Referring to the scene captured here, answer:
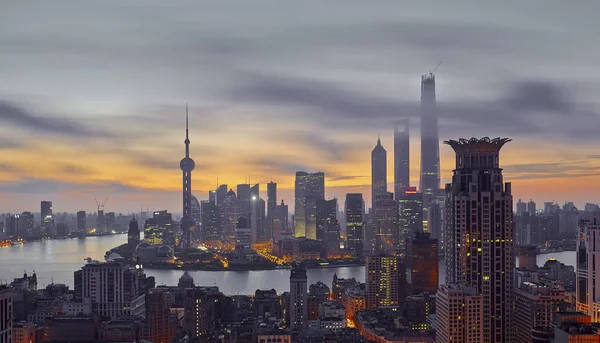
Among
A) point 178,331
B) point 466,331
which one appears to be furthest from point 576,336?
point 178,331

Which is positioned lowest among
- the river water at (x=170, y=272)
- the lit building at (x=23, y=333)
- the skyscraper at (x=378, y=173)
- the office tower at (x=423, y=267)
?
the river water at (x=170, y=272)

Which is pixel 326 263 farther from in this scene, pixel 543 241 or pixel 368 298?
pixel 368 298

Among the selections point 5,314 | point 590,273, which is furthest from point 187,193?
point 5,314

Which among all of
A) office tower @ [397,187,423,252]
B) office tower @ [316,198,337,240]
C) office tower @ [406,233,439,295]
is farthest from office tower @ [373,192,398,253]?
office tower @ [406,233,439,295]

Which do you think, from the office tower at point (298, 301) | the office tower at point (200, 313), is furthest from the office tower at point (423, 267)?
the office tower at point (200, 313)

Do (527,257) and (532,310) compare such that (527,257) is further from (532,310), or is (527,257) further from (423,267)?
(532,310)

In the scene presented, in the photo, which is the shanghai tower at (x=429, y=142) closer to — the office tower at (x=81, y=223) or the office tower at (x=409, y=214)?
the office tower at (x=409, y=214)
